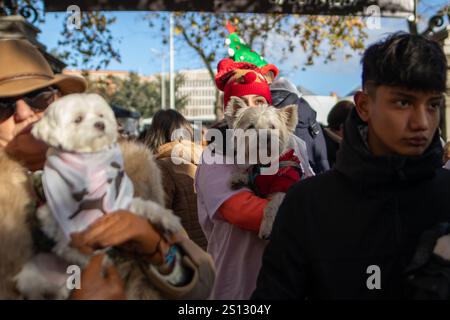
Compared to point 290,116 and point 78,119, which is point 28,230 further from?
point 290,116

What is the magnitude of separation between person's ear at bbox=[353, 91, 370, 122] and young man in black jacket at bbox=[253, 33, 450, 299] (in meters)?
0.07

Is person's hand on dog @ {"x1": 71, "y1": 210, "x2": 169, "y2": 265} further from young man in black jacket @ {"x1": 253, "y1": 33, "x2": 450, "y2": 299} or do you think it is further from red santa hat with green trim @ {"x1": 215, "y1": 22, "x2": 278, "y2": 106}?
red santa hat with green trim @ {"x1": 215, "y1": 22, "x2": 278, "y2": 106}

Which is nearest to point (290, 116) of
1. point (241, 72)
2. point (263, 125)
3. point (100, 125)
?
point (263, 125)

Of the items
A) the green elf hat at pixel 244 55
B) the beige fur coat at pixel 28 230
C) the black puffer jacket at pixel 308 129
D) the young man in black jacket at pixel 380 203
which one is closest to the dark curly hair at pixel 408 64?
the young man in black jacket at pixel 380 203

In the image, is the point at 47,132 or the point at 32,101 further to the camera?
the point at 32,101

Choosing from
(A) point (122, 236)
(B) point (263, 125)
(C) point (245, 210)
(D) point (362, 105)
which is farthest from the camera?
(B) point (263, 125)

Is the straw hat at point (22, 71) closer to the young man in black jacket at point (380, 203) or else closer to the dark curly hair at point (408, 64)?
the young man in black jacket at point (380, 203)

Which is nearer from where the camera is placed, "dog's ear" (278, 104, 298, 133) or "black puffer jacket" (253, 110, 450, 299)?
"black puffer jacket" (253, 110, 450, 299)

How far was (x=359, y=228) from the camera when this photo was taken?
1877 millimetres

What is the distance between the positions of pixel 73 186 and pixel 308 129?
2975 millimetres

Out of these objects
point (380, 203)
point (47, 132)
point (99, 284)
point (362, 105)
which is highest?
point (362, 105)

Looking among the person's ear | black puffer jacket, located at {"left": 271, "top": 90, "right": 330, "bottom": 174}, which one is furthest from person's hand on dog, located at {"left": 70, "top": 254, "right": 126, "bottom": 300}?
black puffer jacket, located at {"left": 271, "top": 90, "right": 330, "bottom": 174}

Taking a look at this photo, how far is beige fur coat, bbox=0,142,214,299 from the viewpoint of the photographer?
1.78 meters

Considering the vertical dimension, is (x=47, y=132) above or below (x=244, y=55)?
below
